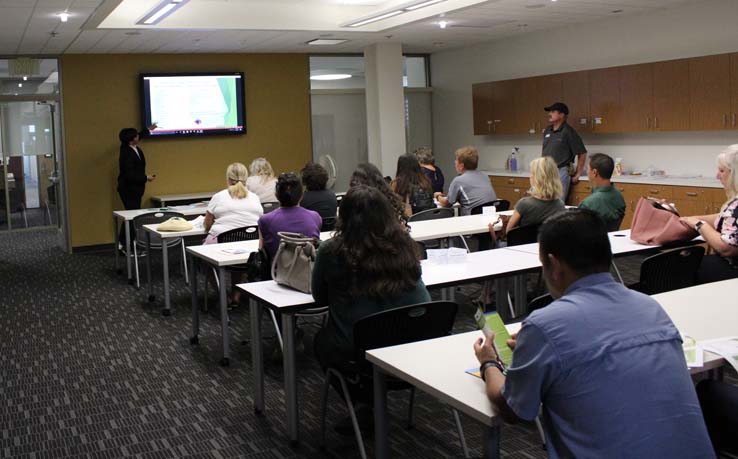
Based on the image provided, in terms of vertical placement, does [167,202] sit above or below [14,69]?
below

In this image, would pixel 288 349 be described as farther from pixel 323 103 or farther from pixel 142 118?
pixel 323 103

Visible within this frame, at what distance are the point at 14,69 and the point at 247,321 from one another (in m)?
6.41

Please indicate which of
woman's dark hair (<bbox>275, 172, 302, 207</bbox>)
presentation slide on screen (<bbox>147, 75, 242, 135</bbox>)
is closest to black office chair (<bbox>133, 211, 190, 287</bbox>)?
woman's dark hair (<bbox>275, 172, 302, 207</bbox>)

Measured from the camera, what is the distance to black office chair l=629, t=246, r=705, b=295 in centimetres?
433

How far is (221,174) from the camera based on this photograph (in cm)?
1195

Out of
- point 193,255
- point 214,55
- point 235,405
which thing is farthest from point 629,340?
point 214,55

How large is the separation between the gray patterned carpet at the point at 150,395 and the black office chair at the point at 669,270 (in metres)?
1.04

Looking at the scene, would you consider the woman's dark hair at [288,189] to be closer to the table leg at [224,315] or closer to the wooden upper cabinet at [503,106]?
the table leg at [224,315]

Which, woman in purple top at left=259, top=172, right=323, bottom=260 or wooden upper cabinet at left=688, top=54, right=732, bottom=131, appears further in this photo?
wooden upper cabinet at left=688, top=54, right=732, bottom=131

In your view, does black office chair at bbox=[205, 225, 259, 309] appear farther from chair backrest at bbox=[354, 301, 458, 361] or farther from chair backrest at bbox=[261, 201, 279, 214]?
chair backrest at bbox=[354, 301, 458, 361]

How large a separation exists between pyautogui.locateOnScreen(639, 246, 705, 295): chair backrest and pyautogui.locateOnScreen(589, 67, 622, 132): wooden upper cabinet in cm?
529

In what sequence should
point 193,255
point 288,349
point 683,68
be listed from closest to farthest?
point 288,349 < point 193,255 < point 683,68

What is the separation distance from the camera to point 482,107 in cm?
1191

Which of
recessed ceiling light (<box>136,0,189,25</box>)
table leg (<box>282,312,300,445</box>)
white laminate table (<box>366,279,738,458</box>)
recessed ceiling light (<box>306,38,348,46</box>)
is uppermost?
recessed ceiling light (<box>306,38,348,46</box>)
